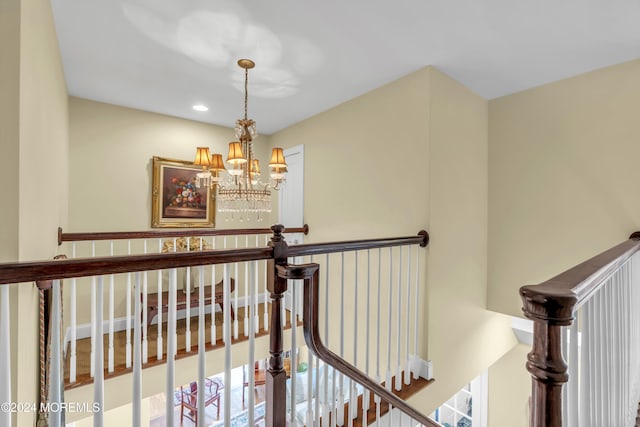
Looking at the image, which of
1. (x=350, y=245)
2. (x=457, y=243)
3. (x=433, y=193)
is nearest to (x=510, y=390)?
(x=457, y=243)

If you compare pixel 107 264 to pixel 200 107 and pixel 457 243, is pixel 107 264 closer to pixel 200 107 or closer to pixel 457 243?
pixel 457 243

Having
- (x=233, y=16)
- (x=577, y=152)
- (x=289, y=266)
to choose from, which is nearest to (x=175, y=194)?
(x=233, y=16)

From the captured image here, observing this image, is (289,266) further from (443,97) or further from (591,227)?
(591,227)

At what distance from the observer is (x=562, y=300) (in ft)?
1.81

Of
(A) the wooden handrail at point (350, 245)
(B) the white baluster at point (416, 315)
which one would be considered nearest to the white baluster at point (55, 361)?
(A) the wooden handrail at point (350, 245)

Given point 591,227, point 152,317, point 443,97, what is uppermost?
point 443,97

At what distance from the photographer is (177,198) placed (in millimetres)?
3781

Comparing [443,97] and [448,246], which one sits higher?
[443,97]

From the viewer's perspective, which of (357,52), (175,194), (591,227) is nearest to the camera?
(357,52)

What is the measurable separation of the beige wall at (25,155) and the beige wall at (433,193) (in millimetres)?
2440

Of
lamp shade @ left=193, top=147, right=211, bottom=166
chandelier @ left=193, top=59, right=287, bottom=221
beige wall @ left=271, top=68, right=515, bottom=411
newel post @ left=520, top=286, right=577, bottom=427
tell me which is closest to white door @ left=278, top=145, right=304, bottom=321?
beige wall @ left=271, top=68, right=515, bottom=411

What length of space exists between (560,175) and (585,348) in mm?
2438

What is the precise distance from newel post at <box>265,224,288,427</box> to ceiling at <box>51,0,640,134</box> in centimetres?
152

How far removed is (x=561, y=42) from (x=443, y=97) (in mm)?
834
